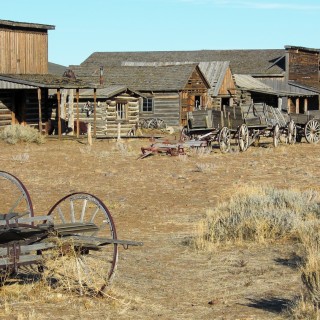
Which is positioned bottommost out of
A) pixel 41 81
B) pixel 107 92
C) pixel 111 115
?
pixel 111 115

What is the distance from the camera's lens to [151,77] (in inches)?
1725

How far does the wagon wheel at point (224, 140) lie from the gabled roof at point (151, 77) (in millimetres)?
17378

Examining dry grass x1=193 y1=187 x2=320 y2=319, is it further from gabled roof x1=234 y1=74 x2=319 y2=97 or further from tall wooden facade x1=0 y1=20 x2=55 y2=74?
gabled roof x1=234 y1=74 x2=319 y2=97

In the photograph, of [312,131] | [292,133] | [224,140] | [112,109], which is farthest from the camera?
[112,109]

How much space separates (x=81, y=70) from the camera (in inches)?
1839

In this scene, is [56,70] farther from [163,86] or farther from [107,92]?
[107,92]

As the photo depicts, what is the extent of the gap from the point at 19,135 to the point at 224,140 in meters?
8.04

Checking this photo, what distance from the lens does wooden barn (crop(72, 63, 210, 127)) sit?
4316cm

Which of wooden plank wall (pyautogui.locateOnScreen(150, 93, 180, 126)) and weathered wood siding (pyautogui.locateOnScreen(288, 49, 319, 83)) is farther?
weathered wood siding (pyautogui.locateOnScreen(288, 49, 319, 83))

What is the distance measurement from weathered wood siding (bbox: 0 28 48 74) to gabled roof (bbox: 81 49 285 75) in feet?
76.4

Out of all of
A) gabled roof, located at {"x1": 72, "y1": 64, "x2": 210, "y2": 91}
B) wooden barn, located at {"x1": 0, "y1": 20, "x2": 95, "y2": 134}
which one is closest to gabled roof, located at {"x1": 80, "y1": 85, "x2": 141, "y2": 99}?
wooden barn, located at {"x1": 0, "y1": 20, "x2": 95, "y2": 134}

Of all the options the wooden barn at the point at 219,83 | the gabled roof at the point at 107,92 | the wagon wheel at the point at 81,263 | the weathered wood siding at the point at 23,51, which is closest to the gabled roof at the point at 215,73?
the wooden barn at the point at 219,83

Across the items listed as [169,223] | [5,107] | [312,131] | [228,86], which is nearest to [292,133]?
[312,131]

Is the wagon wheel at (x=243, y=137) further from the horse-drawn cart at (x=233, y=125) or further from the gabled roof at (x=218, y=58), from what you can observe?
the gabled roof at (x=218, y=58)
